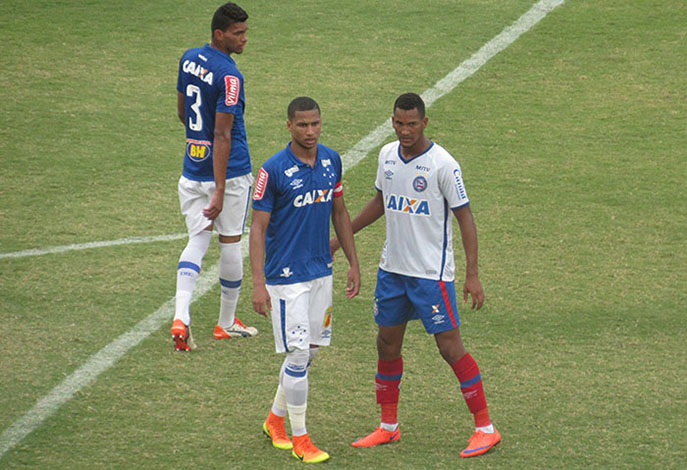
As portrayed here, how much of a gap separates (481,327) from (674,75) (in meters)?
6.47

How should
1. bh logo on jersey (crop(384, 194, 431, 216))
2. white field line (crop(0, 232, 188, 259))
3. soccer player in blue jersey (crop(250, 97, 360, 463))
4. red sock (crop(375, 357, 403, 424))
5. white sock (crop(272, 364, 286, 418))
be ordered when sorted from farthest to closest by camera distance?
1. white field line (crop(0, 232, 188, 259))
2. red sock (crop(375, 357, 403, 424))
3. white sock (crop(272, 364, 286, 418))
4. bh logo on jersey (crop(384, 194, 431, 216))
5. soccer player in blue jersey (crop(250, 97, 360, 463))

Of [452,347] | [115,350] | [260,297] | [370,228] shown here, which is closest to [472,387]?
[452,347]

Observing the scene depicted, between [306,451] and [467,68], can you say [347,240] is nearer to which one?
[306,451]

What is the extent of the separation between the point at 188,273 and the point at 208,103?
1181 mm

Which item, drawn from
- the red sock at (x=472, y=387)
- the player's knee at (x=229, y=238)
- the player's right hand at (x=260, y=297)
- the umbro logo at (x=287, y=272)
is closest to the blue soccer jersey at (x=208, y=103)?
the player's knee at (x=229, y=238)

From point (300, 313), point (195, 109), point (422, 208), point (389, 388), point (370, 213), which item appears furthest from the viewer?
point (195, 109)

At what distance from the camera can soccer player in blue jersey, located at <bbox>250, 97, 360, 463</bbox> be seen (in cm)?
574

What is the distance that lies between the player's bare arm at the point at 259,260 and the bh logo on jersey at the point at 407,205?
71cm

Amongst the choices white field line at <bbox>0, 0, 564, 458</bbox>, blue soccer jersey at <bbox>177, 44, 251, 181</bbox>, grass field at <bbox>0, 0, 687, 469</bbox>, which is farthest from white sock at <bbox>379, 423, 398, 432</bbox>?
blue soccer jersey at <bbox>177, 44, 251, 181</bbox>

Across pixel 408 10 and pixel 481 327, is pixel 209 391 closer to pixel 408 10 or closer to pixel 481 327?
pixel 481 327

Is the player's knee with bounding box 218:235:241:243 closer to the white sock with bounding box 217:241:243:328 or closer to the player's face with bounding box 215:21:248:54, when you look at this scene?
the white sock with bounding box 217:241:243:328

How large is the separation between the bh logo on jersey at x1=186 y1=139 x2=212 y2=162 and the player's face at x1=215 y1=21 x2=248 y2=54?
66 cm

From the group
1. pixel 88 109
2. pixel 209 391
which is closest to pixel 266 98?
pixel 88 109

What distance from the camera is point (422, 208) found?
19.2ft
